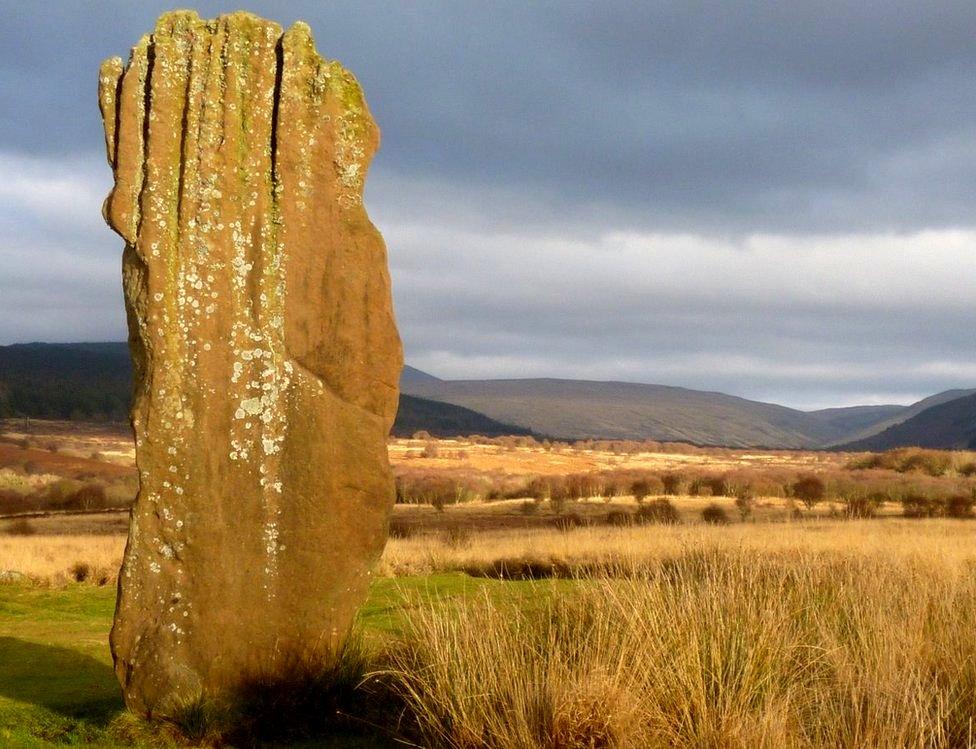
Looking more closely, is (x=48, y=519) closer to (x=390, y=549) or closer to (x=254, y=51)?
(x=390, y=549)

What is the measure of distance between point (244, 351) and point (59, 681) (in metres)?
3.72

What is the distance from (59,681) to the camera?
9047mm

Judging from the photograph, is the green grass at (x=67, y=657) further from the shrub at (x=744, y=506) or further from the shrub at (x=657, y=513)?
the shrub at (x=744, y=506)

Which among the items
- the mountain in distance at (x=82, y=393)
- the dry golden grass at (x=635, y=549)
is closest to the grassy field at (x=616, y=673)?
the dry golden grass at (x=635, y=549)

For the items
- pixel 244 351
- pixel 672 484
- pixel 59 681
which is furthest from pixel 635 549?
pixel 672 484

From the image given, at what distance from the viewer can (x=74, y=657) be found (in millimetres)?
10211

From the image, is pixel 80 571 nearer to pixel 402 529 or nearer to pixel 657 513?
pixel 402 529

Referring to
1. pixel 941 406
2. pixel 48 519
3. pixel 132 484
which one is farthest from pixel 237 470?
pixel 941 406

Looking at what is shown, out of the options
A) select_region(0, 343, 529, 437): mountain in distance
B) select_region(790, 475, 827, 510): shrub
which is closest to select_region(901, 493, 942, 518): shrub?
select_region(790, 475, 827, 510): shrub

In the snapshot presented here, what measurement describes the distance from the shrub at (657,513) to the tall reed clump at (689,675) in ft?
69.8

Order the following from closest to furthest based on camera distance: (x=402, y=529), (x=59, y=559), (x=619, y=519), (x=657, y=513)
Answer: (x=59, y=559), (x=402, y=529), (x=619, y=519), (x=657, y=513)

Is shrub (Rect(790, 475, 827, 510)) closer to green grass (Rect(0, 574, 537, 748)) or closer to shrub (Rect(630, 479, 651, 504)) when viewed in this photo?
shrub (Rect(630, 479, 651, 504))

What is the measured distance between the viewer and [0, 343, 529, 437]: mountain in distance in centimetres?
12119

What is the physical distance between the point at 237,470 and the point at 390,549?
1310 cm
